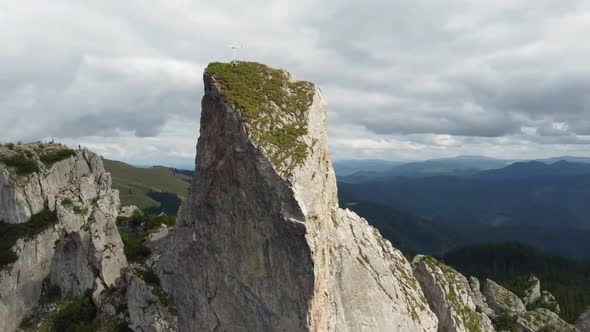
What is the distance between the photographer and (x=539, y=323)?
262ft

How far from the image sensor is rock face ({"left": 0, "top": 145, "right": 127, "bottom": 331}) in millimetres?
70125

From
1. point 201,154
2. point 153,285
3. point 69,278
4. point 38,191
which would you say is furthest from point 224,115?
point 38,191

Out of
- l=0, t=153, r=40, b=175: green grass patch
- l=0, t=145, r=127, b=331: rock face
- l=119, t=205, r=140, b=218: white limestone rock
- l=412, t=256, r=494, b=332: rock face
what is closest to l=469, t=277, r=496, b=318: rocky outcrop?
l=412, t=256, r=494, b=332: rock face

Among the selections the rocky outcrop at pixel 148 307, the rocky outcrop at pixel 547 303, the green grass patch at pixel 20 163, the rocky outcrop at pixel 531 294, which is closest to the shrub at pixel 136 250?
the rocky outcrop at pixel 148 307

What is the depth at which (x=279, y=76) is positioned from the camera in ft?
152

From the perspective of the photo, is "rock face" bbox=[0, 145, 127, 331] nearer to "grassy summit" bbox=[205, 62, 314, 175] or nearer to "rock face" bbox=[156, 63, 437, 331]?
"rock face" bbox=[156, 63, 437, 331]

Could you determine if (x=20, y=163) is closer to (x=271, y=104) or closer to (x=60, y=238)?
(x=60, y=238)

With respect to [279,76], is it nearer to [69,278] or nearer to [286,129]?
[286,129]

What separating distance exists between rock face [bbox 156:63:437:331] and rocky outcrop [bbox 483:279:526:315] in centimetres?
4675

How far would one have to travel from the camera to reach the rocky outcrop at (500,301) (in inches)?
3386

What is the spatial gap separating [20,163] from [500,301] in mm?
106007

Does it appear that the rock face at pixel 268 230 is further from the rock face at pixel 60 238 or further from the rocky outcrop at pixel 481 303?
the rocky outcrop at pixel 481 303

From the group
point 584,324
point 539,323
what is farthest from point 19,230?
point 584,324

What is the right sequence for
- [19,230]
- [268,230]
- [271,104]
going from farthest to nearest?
[19,230]
[271,104]
[268,230]
